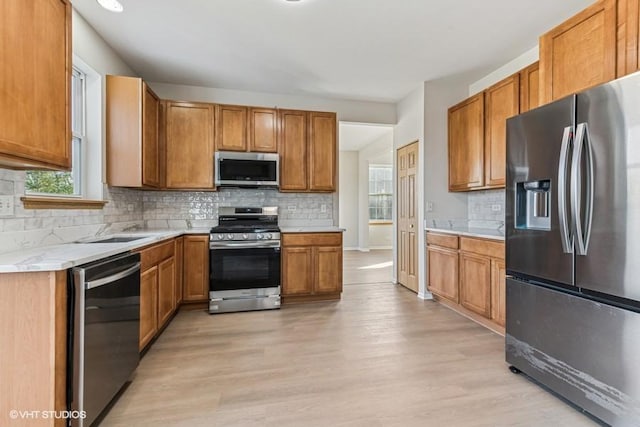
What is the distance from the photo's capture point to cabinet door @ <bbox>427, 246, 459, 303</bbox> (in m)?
Answer: 3.43

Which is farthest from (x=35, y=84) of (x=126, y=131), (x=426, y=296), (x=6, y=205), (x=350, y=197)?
(x=350, y=197)

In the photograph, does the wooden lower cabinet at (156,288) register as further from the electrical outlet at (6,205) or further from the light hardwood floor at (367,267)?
the light hardwood floor at (367,267)

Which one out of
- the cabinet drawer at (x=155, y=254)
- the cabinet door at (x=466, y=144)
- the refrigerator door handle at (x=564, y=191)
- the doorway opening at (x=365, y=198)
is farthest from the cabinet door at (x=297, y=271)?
the doorway opening at (x=365, y=198)

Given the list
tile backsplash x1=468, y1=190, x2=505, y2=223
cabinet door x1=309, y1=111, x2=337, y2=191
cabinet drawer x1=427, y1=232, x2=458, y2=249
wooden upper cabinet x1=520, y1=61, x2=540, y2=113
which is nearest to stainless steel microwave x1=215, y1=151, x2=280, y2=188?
cabinet door x1=309, y1=111, x2=337, y2=191

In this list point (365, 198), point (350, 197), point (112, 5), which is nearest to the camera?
point (112, 5)

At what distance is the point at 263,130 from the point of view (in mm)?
3912

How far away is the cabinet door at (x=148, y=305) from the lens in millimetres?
2344

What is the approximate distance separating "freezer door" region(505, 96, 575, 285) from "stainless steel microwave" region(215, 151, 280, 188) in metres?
2.57

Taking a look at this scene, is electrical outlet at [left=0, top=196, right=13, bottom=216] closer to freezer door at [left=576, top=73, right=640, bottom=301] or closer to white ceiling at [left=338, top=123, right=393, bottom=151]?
freezer door at [left=576, top=73, right=640, bottom=301]

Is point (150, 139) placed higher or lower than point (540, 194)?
higher

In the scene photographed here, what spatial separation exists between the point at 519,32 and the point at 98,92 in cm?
392

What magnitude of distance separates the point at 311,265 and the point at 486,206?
7.46ft

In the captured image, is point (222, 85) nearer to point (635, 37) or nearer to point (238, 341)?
point (238, 341)

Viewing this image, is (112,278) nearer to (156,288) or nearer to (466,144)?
(156,288)
